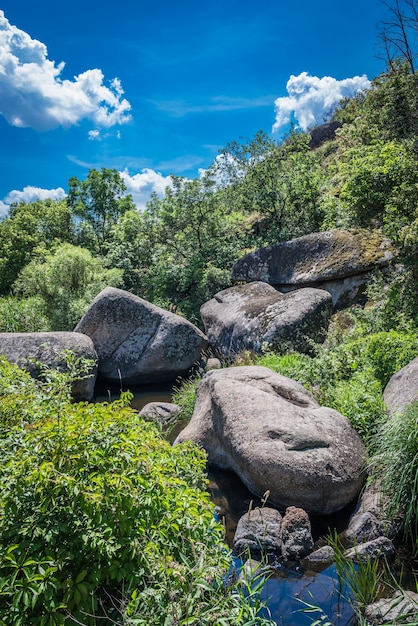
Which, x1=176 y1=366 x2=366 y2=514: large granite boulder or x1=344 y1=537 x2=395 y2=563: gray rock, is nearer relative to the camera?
x1=344 y1=537 x2=395 y2=563: gray rock

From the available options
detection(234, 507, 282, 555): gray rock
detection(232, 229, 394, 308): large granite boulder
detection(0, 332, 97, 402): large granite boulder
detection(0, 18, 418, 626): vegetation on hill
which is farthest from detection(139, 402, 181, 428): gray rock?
detection(232, 229, 394, 308): large granite boulder

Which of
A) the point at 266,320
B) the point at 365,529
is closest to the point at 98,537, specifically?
the point at 365,529

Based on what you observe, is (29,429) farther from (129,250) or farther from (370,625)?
(129,250)

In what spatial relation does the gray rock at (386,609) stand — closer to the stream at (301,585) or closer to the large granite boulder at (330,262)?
the stream at (301,585)

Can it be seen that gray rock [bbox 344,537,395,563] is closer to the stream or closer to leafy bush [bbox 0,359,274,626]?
the stream

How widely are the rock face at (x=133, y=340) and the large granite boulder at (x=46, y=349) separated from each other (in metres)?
0.98

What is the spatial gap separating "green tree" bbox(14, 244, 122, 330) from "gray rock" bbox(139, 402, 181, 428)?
711 centimetres

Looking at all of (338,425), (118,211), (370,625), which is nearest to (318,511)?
(338,425)

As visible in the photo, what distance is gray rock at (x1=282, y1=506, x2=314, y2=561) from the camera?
5246mm

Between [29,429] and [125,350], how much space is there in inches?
396

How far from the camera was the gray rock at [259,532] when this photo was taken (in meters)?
5.36

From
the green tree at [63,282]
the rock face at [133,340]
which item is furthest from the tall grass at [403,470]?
the green tree at [63,282]

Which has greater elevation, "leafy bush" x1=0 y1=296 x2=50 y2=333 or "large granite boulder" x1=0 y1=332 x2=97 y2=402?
"leafy bush" x1=0 y1=296 x2=50 y2=333

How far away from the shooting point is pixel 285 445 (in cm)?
618
